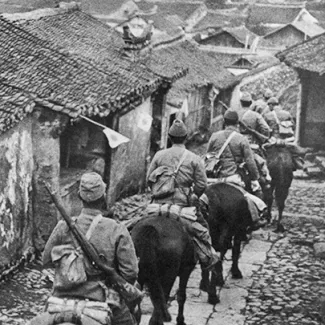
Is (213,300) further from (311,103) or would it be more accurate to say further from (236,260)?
(311,103)

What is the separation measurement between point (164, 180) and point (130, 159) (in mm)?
6773

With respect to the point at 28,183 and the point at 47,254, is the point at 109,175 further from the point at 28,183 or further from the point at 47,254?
the point at 47,254

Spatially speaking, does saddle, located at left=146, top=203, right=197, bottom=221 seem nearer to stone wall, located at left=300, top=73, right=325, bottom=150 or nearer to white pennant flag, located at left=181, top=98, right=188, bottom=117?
white pennant flag, located at left=181, top=98, right=188, bottom=117

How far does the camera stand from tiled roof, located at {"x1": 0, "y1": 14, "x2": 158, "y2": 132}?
37.6 ft

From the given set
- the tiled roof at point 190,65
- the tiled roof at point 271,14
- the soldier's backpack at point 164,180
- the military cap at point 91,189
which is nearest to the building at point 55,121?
the soldier's backpack at point 164,180

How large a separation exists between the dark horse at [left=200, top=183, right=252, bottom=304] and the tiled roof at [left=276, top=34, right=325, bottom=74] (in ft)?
35.8

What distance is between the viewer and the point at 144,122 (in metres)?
16.0

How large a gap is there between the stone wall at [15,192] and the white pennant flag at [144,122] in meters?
5.07

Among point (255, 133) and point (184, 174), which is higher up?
point (255, 133)

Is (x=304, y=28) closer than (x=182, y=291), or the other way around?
(x=182, y=291)

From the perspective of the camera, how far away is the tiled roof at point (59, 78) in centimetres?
1145

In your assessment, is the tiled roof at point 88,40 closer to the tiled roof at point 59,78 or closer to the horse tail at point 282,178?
Answer: the tiled roof at point 59,78

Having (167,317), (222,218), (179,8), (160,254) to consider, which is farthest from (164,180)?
(179,8)

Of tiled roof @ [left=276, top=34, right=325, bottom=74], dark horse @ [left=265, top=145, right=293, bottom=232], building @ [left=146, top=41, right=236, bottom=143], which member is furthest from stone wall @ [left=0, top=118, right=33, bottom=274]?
tiled roof @ [left=276, top=34, right=325, bottom=74]
